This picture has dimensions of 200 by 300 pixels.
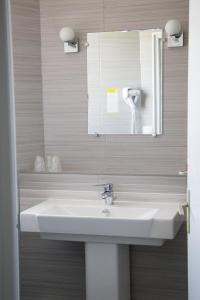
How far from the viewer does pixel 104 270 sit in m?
2.40

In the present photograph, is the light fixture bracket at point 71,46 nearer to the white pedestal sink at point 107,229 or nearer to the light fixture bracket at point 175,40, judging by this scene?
the light fixture bracket at point 175,40

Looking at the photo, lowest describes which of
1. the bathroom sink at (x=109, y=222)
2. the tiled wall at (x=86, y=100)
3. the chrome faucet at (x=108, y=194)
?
the bathroom sink at (x=109, y=222)

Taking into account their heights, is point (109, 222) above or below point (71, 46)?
below

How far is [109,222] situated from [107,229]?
0.04m

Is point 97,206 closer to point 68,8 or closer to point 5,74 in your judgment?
point 5,74

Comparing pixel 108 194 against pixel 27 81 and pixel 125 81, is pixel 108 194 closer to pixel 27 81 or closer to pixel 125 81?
pixel 125 81

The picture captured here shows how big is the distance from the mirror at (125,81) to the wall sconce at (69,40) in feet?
0.27

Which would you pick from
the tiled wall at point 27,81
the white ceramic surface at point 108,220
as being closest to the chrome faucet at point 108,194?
the white ceramic surface at point 108,220

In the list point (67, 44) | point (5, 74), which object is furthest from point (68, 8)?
point (5, 74)

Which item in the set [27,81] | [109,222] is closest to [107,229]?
[109,222]

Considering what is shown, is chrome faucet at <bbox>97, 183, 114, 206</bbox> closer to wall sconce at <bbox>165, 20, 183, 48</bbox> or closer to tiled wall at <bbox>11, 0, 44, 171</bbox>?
tiled wall at <bbox>11, 0, 44, 171</bbox>

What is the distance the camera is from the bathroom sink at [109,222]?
2.16 meters

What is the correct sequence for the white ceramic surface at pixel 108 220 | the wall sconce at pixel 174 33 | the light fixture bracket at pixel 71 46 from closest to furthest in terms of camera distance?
the white ceramic surface at pixel 108 220 < the wall sconce at pixel 174 33 < the light fixture bracket at pixel 71 46

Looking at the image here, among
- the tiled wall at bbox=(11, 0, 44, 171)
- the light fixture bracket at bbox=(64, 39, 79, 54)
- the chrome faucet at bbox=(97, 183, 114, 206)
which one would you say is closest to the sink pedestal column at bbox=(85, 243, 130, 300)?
the chrome faucet at bbox=(97, 183, 114, 206)
